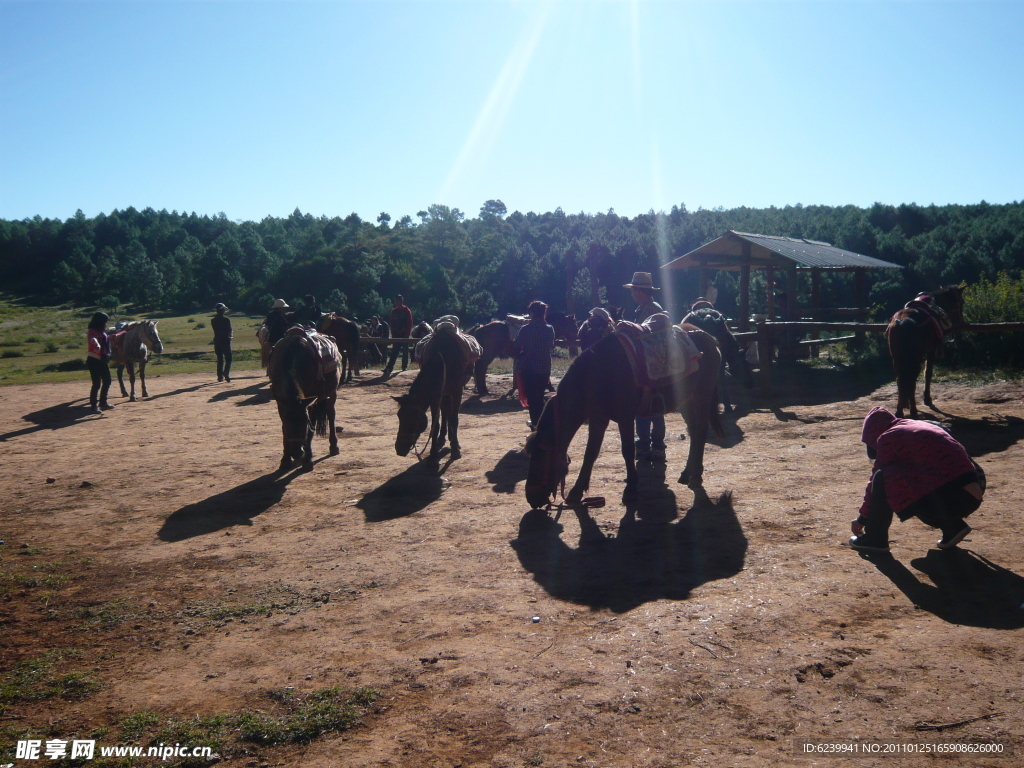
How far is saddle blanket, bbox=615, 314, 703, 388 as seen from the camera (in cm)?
618

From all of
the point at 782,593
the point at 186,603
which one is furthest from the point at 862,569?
the point at 186,603

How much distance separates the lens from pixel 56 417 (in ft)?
42.3

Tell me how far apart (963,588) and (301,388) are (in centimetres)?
672

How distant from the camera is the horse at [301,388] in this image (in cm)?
809

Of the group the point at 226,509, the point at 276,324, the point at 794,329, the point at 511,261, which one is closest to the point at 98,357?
the point at 276,324

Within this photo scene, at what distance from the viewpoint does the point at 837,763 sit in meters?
2.56

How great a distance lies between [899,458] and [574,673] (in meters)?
2.58

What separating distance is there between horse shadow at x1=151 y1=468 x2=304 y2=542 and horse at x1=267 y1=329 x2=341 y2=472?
0.50 meters

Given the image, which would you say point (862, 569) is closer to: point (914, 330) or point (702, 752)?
point (702, 752)

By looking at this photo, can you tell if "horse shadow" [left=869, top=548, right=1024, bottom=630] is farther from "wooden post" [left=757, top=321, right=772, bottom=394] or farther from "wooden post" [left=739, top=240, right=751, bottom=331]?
"wooden post" [left=739, top=240, right=751, bottom=331]

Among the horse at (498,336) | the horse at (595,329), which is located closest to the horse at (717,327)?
the horse at (595,329)

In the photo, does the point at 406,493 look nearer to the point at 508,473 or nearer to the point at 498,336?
the point at 508,473

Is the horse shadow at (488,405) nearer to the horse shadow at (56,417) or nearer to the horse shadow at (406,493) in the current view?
the horse shadow at (406,493)

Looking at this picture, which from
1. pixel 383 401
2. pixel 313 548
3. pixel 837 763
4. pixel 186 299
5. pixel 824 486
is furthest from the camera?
pixel 186 299
